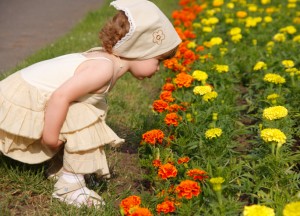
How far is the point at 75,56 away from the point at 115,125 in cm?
123

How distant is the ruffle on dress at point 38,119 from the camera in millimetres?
3023

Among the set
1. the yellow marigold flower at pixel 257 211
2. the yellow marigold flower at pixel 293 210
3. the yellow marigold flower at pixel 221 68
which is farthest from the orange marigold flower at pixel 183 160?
the yellow marigold flower at pixel 221 68

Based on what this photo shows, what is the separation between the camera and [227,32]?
6.57m

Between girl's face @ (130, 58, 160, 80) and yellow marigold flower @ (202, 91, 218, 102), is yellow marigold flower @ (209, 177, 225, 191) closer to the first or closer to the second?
girl's face @ (130, 58, 160, 80)

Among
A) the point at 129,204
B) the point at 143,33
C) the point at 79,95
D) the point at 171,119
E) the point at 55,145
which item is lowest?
the point at 171,119

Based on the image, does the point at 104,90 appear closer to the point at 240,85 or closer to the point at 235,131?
the point at 235,131

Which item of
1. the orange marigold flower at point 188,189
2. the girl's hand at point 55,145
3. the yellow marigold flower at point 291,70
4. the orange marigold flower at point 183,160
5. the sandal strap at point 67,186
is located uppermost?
the girl's hand at point 55,145

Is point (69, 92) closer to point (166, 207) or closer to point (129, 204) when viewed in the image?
point (129, 204)

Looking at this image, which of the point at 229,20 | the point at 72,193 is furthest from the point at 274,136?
the point at 229,20

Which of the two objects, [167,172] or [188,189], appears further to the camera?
[167,172]

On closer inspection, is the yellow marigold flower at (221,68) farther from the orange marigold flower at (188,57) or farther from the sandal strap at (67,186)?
the sandal strap at (67,186)

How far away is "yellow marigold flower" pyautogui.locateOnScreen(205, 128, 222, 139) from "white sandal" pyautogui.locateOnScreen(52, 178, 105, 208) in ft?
2.51

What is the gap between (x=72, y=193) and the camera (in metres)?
3.12

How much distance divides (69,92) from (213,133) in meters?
0.94
